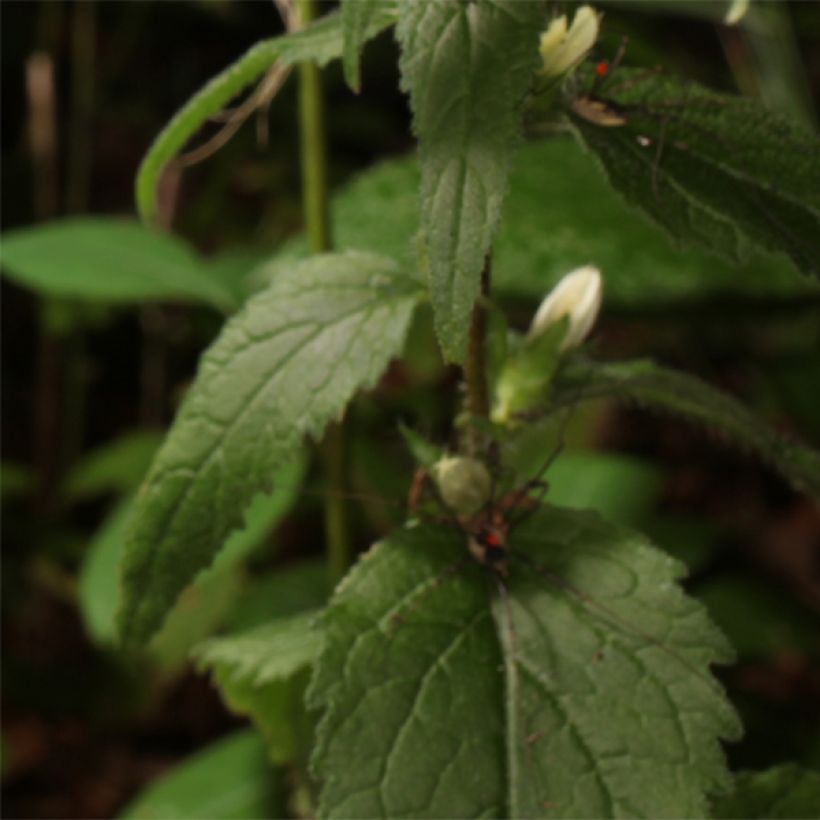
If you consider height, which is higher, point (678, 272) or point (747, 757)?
point (678, 272)

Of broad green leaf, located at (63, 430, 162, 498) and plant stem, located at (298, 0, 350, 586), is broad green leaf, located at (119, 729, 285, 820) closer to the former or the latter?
plant stem, located at (298, 0, 350, 586)

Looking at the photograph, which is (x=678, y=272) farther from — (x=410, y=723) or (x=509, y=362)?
(x=410, y=723)

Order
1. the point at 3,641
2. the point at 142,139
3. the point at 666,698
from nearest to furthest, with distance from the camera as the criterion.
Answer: the point at 666,698 < the point at 3,641 < the point at 142,139

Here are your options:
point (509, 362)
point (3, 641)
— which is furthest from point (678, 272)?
point (3, 641)

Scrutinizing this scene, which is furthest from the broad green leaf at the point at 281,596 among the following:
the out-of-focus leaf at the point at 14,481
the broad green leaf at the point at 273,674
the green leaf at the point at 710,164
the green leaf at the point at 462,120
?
the green leaf at the point at 462,120

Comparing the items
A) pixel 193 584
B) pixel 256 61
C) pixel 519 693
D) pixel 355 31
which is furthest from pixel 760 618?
pixel 355 31

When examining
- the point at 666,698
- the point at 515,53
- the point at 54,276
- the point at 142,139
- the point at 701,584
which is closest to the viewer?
the point at 515,53

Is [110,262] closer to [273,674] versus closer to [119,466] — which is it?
[119,466]

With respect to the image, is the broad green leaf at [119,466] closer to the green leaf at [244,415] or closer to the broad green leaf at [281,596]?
the broad green leaf at [281,596]
